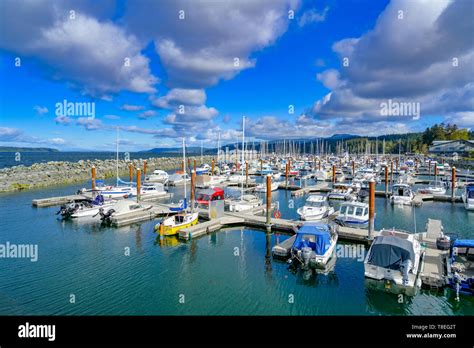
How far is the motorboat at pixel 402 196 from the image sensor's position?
1464 inches

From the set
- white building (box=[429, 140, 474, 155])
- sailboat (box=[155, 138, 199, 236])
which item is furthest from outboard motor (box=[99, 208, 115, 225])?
white building (box=[429, 140, 474, 155])

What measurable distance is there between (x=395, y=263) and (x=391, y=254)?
0.48 meters

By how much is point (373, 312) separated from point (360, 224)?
12672 mm

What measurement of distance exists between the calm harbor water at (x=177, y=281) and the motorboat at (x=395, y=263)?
0.82m

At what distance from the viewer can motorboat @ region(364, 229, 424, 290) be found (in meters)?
14.8

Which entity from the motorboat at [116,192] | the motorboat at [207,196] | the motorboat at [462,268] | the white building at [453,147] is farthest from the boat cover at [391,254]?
the white building at [453,147]

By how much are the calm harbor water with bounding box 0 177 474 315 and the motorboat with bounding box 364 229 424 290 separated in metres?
0.82

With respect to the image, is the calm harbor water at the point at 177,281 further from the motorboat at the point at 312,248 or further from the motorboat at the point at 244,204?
the motorboat at the point at 244,204

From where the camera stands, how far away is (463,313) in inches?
532

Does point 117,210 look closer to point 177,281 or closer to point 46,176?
point 177,281

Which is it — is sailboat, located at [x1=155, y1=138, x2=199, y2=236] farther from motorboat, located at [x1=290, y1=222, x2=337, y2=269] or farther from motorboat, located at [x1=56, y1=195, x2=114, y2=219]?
motorboat, located at [x1=290, y1=222, x2=337, y2=269]

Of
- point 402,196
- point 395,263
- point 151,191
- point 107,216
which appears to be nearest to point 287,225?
point 395,263

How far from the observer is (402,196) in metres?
37.6
